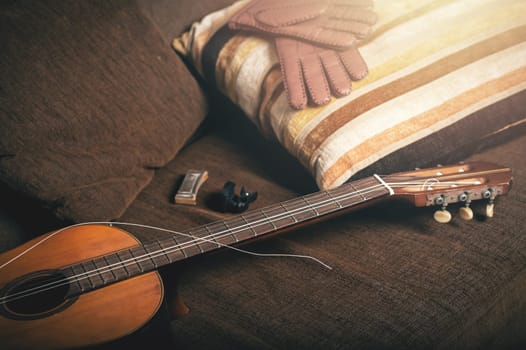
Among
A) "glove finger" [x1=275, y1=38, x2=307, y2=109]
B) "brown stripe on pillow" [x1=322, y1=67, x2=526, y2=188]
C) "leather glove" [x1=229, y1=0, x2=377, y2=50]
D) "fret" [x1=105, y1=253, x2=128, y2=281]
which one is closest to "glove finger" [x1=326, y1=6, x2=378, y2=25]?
"leather glove" [x1=229, y1=0, x2=377, y2=50]

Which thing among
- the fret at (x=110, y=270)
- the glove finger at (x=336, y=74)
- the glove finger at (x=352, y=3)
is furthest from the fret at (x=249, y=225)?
the glove finger at (x=352, y=3)

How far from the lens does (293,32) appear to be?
107cm

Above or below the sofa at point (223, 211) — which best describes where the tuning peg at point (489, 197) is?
below

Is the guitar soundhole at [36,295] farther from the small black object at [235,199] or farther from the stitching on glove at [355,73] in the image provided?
the stitching on glove at [355,73]

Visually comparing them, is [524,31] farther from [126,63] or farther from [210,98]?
[126,63]

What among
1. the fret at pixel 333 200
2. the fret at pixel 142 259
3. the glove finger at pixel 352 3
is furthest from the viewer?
the glove finger at pixel 352 3

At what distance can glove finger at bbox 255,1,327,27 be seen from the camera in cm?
108

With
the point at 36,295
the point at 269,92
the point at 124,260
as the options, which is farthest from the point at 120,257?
the point at 269,92

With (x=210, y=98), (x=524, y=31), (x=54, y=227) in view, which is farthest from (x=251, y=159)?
(x=524, y=31)

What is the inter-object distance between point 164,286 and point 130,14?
653mm

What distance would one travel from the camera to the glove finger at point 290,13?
108 centimetres

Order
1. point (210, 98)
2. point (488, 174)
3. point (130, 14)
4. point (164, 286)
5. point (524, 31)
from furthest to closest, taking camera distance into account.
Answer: point (210, 98), point (130, 14), point (524, 31), point (488, 174), point (164, 286)

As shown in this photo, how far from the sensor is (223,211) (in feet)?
3.28

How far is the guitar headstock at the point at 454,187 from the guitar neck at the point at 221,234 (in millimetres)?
45
